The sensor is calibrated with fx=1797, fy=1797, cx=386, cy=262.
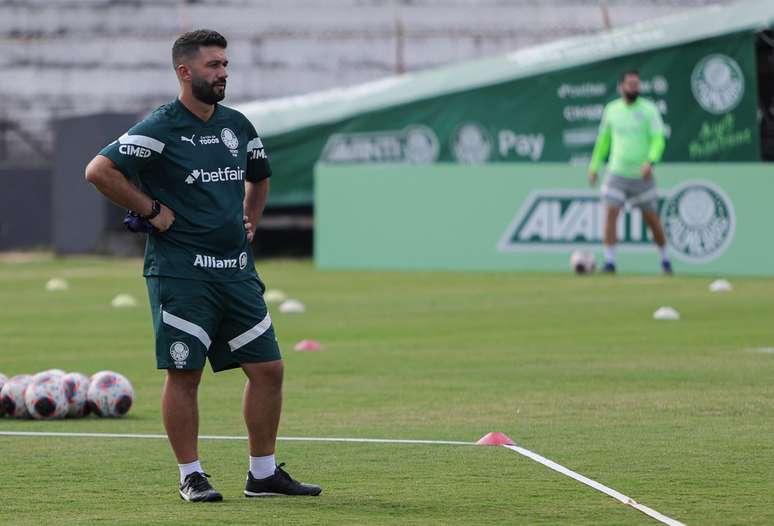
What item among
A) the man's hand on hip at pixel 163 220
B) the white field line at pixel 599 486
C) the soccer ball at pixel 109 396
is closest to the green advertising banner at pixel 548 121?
the soccer ball at pixel 109 396

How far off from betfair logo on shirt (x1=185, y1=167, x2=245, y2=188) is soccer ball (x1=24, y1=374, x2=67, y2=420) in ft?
10.4

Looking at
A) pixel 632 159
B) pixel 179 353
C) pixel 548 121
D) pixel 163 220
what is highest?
pixel 548 121

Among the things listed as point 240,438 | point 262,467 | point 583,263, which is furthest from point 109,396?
point 583,263

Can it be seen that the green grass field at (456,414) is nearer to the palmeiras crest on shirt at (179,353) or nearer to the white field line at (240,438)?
the white field line at (240,438)

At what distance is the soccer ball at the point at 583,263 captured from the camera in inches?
993

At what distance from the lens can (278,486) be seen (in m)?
7.71

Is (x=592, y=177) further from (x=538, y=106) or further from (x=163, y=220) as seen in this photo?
(x=163, y=220)

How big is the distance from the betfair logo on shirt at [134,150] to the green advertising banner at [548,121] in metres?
21.8

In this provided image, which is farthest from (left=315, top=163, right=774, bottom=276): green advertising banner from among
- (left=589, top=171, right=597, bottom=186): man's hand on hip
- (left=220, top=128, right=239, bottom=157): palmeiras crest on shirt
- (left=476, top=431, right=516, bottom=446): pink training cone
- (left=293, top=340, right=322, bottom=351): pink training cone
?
(left=220, top=128, right=239, bottom=157): palmeiras crest on shirt

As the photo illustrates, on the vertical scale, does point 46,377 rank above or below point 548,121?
below

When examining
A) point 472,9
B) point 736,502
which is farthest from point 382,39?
point 736,502

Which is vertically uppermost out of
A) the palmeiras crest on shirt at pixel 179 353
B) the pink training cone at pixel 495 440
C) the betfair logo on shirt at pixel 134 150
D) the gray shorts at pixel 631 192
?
the betfair logo on shirt at pixel 134 150

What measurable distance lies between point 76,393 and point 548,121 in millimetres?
20671

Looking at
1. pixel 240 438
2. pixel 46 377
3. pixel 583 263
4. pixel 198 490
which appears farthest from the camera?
pixel 583 263
